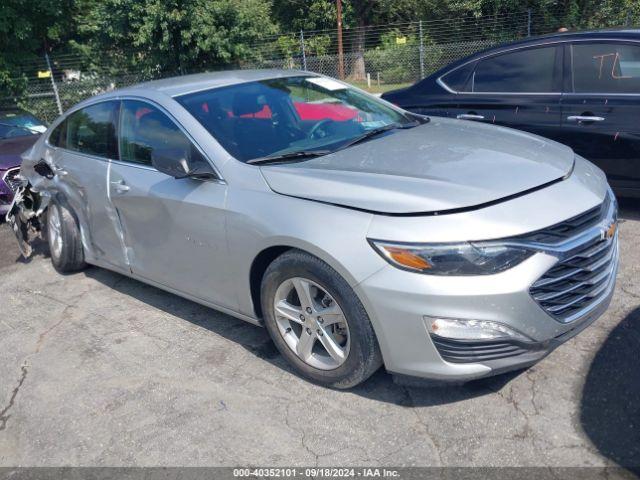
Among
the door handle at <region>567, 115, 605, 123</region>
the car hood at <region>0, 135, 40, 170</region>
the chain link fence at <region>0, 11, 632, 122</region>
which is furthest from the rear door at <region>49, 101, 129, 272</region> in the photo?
the chain link fence at <region>0, 11, 632, 122</region>

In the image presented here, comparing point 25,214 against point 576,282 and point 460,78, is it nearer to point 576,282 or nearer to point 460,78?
point 460,78

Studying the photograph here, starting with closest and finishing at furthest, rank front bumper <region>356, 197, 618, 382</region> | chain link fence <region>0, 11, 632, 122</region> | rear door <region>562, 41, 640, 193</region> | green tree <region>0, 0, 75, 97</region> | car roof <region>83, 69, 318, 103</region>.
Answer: front bumper <region>356, 197, 618, 382</region>
car roof <region>83, 69, 318, 103</region>
rear door <region>562, 41, 640, 193</region>
chain link fence <region>0, 11, 632, 122</region>
green tree <region>0, 0, 75, 97</region>

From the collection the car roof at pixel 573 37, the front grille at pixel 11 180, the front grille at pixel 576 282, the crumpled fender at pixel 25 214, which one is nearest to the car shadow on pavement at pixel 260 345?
the front grille at pixel 576 282

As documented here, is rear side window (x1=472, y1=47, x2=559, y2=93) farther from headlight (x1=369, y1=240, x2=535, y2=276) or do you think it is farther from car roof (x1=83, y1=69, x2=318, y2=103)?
headlight (x1=369, y1=240, x2=535, y2=276)

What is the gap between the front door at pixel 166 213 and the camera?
363 cm

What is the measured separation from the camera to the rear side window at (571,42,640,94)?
5055 millimetres

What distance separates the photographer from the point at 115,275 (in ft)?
17.9

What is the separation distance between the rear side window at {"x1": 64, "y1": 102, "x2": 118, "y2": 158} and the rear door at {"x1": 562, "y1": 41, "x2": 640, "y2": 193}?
144 inches

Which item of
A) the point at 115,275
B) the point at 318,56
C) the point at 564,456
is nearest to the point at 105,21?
the point at 318,56

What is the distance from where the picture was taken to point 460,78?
19.3ft

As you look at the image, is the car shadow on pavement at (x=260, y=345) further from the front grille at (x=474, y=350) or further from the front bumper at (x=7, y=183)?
the front bumper at (x=7, y=183)

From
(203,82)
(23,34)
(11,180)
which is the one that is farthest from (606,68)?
(23,34)

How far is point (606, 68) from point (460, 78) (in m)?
1.27

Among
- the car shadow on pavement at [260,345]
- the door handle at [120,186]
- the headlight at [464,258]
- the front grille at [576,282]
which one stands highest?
the door handle at [120,186]
